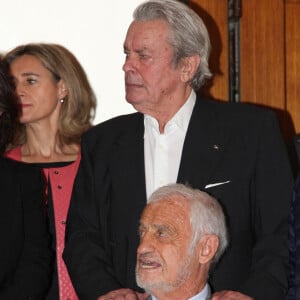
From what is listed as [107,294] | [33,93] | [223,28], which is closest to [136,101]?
[107,294]

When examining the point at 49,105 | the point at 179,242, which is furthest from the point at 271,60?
the point at 179,242

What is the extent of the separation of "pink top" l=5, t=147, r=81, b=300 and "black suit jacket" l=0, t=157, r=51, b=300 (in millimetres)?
630

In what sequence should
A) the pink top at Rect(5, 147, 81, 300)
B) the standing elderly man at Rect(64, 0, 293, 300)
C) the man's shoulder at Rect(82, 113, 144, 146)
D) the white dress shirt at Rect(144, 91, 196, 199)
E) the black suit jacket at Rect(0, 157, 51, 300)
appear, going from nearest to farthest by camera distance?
the black suit jacket at Rect(0, 157, 51, 300)
the standing elderly man at Rect(64, 0, 293, 300)
the white dress shirt at Rect(144, 91, 196, 199)
the man's shoulder at Rect(82, 113, 144, 146)
the pink top at Rect(5, 147, 81, 300)

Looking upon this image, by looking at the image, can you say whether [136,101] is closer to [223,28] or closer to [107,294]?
[107,294]

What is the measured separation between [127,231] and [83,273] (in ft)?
0.70

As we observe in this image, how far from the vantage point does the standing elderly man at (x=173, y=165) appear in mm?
2674

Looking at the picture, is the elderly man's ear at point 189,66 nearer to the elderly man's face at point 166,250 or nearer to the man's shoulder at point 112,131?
the man's shoulder at point 112,131

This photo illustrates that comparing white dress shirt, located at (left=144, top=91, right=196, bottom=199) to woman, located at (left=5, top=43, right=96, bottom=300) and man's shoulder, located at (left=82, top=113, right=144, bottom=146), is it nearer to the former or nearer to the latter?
man's shoulder, located at (left=82, top=113, right=144, bottom=146)

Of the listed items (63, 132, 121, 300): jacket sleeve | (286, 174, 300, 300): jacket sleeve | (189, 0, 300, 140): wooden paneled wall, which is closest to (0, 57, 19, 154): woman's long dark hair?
(63, 132, 121, 300): jacket sleeve

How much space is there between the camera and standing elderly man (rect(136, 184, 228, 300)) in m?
2.43

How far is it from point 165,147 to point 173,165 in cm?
7

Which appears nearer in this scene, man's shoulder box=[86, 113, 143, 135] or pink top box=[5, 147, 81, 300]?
man's shoulder box=[86, 113, 143, 135]

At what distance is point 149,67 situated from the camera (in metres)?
2.74

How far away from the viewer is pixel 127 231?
2762 mm
